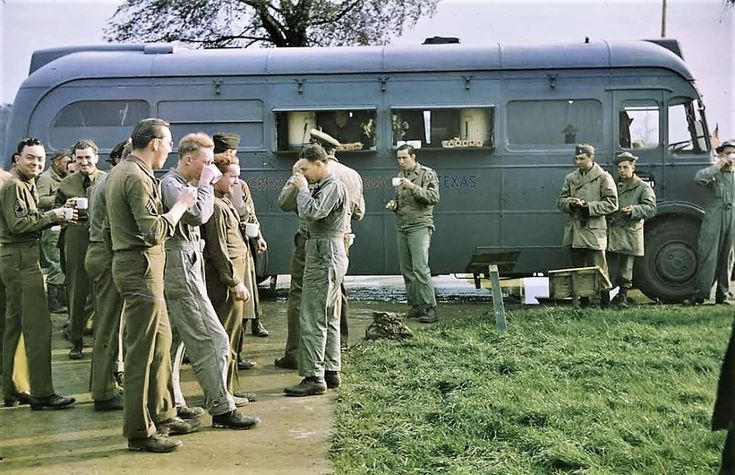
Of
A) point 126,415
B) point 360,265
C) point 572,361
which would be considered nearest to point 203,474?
point 126,415

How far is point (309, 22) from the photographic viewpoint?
76.5ft

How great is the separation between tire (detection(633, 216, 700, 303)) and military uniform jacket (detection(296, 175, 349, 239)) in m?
5.40

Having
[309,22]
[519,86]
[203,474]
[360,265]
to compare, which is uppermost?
[309,22]

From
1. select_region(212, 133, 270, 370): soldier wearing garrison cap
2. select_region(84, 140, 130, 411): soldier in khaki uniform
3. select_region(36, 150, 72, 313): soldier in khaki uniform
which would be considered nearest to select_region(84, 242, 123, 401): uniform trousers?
select_region(84, 140, 130, 411): soldier in khaki uniform

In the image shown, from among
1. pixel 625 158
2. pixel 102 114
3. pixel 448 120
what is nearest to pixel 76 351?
pixel 102 114

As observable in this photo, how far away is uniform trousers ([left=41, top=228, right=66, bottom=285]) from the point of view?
10.6 meters

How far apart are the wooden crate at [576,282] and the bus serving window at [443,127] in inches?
79.1

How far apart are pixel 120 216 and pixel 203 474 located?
154cm

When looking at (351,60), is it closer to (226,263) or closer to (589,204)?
(589,204)

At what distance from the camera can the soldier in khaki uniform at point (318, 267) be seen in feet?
21.6

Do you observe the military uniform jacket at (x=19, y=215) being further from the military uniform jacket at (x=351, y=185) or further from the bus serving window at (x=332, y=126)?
the bus serving window at (x=332, y=126)

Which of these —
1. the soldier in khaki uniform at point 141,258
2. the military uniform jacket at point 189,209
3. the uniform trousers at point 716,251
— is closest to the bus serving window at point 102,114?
the military uniform jacket at point 189,209

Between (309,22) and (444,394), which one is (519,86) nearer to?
(444,394)

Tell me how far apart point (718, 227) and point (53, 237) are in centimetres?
807
